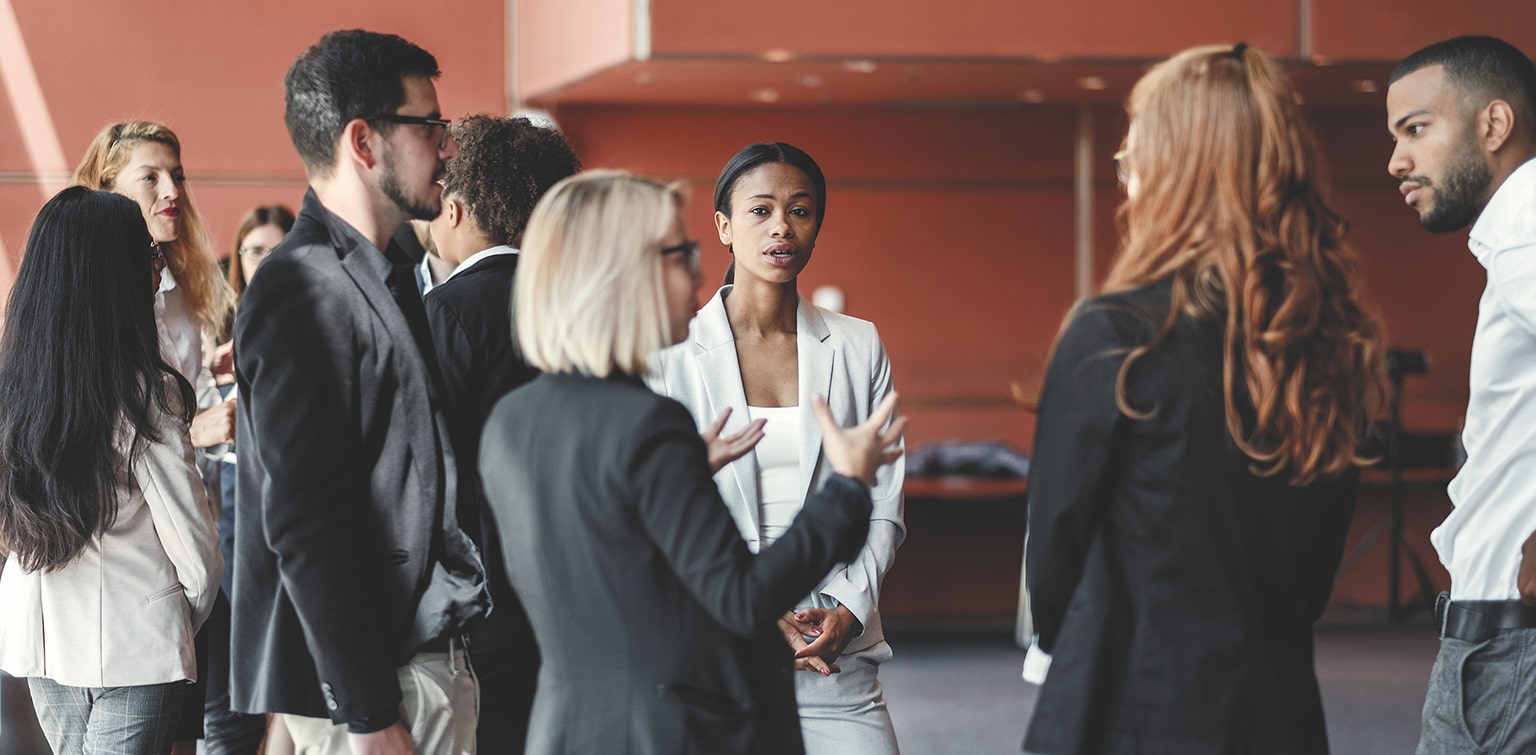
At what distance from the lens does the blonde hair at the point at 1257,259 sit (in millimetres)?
1721

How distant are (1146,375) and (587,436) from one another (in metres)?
0.67

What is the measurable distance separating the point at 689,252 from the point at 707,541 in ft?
1.25

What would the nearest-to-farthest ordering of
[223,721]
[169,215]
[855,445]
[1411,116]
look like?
[855,445], [1411,116], [169,215], [223,721]

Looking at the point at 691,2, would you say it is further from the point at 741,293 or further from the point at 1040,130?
the point at 741,293

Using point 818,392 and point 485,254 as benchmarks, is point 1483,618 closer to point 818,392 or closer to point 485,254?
point 818,392

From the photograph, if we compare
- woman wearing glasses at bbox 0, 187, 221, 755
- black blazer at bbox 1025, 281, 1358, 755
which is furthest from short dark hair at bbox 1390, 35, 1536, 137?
woman wearing glasses at bbox 0, 187, 221, 755

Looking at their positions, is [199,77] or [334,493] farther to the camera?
[199,77]

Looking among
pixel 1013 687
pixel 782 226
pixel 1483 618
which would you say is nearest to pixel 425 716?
pixel 782 226

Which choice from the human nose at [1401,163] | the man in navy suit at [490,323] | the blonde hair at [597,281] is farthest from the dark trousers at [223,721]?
the human nose at [1401,163]

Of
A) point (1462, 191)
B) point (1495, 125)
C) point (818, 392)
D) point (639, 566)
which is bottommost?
point (818, 392)

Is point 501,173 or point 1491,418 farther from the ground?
point 501,173

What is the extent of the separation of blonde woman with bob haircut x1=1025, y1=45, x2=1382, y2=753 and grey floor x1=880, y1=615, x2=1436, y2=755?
3.46 m

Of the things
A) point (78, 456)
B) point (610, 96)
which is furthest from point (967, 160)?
point (78, 456)

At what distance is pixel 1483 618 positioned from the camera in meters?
2.31
